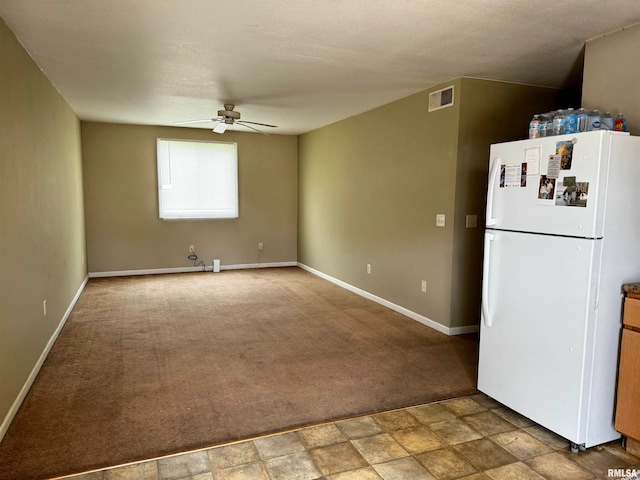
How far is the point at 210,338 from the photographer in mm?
3973

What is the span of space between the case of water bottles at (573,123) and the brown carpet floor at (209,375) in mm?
1820

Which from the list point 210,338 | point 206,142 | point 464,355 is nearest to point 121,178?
point 206,142

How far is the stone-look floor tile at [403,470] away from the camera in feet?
6.71

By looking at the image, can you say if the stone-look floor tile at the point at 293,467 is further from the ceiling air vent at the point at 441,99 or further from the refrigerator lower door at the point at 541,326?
the ceiling air vent at the point at 441,99

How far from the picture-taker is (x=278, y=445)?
7.53ft

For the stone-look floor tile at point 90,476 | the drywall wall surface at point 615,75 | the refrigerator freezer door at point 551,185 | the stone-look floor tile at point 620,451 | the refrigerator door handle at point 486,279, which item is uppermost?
the drywall wall surface at point 615,75

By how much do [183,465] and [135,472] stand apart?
0.22 meters

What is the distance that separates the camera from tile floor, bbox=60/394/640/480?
206 centimetres

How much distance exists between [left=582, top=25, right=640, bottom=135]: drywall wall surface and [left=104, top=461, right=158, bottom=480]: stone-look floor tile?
3406 millimetres

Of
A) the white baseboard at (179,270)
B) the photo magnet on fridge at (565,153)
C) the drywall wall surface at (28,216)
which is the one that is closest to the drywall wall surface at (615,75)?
the photo magnet on fridge at (565,153)

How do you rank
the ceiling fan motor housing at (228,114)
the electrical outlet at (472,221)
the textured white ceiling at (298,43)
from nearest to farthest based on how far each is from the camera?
the textured white ceiling at (298,43), the electrical outlet at (472,221), the ceiling fan motor housing at (228,114)

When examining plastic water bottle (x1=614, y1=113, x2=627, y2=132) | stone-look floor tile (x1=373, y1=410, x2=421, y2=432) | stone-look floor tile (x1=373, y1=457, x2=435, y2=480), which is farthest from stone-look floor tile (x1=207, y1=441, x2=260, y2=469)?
plastic water bottle (x1=614, y1=113, x2=627, y2=132)

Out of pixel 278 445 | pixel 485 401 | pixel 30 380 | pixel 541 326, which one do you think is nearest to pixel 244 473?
pixel 278 445

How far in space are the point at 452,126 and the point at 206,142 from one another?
175 inches
